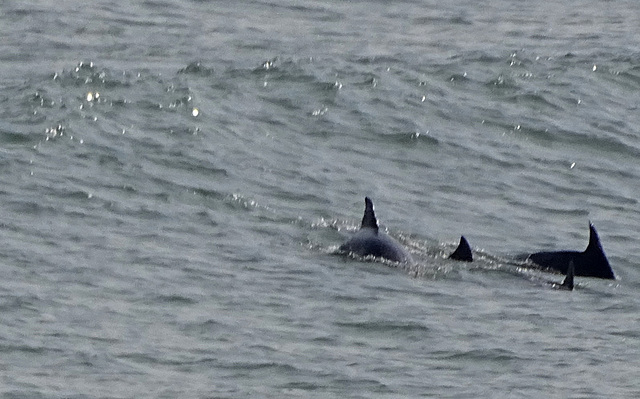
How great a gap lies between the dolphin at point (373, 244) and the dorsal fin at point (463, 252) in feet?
Answer: 1.51

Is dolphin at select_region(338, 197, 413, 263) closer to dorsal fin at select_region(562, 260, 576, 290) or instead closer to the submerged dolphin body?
the submerged dolphin body

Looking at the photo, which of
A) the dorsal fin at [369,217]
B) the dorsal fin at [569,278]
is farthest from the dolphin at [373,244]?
the dorsal fin at [569,278]

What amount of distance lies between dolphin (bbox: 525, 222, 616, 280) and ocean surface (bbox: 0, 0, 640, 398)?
18cm

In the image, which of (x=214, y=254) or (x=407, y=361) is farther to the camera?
(x=214, y=254)

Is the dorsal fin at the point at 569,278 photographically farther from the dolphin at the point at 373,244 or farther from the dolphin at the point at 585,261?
the dolphin at the point at 373,244

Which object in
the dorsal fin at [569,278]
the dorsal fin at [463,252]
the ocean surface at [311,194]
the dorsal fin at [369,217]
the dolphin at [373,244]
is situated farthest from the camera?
the dorsal fin at [369,217]

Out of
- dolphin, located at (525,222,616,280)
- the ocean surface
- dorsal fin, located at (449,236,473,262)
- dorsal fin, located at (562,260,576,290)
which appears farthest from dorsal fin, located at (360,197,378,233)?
dorsal fin, located at (562,260,576,290)

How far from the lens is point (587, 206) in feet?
64.4

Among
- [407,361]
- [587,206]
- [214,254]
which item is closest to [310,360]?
[407,361]

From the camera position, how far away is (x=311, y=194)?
62.2ft

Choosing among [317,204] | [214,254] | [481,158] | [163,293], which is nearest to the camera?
[163,293]

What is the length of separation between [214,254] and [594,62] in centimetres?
1205

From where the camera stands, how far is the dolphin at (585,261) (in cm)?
1652

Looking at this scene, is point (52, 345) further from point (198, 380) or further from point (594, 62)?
point (594, 62)
